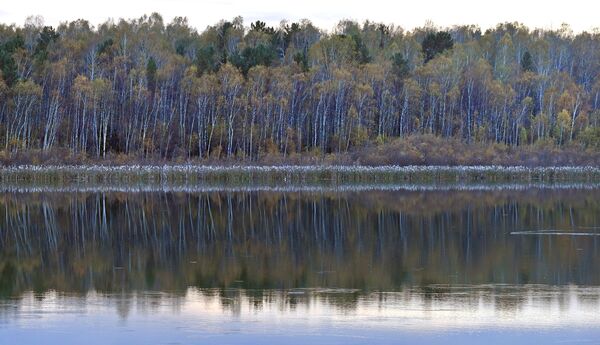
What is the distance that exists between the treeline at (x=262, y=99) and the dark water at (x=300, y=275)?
39820 millimetres

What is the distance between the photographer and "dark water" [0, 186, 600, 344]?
577 inches

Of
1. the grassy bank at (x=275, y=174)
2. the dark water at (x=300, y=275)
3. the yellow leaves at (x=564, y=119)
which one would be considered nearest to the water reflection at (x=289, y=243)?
the dark water at (x=300, y=275)

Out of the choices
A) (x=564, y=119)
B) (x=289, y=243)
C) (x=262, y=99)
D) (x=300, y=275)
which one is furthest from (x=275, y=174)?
(x=300, y=275)

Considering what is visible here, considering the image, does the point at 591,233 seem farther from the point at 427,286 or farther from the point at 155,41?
the point at 155,41

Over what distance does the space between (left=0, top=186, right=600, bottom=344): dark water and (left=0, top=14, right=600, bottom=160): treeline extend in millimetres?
39820

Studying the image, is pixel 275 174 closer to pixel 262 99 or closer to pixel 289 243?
pixel 262 99

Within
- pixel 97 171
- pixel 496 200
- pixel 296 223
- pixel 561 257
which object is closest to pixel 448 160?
pixel 97 171

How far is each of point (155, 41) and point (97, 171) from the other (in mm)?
30067

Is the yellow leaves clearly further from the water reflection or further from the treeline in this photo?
the water reflection

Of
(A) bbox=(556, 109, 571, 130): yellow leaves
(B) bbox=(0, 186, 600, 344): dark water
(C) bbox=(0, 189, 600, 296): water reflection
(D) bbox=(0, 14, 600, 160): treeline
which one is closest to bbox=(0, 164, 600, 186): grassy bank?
(D) bbox=(0, 14, 600, 160): treeline

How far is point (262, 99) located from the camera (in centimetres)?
8331

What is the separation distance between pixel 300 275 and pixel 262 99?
63.4m

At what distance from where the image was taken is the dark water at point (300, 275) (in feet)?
48.1

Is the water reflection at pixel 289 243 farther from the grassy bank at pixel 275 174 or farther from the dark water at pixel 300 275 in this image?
the grassy bank at pixel 275 174
